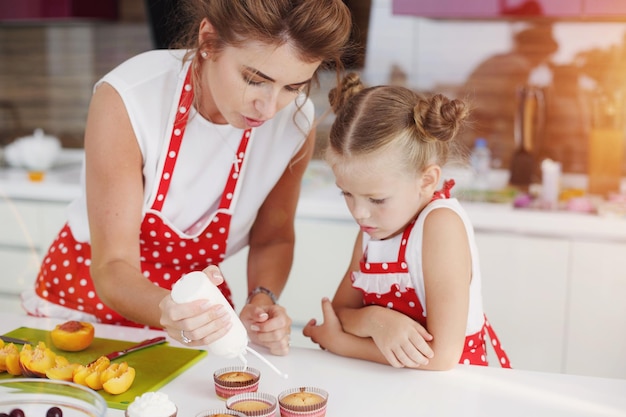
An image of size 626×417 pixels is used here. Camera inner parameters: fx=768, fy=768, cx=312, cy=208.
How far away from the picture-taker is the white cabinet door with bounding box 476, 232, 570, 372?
2.58 metres

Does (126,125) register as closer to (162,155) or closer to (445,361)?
(162,155)

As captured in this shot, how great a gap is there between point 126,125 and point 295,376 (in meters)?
0.58

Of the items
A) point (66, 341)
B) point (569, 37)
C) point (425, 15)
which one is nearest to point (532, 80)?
point (569, 37)

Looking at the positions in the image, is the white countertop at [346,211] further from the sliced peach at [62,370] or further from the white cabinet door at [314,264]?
the sliced peach at [62,370]

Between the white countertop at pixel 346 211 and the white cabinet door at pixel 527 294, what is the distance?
41 mm

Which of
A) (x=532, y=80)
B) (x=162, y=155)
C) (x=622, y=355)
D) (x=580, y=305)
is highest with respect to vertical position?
(x=532, y=80)

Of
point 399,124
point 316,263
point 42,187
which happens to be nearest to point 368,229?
point 399,124

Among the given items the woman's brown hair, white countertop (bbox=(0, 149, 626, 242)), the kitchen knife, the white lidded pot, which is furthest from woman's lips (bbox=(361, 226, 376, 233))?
the white lidded pot

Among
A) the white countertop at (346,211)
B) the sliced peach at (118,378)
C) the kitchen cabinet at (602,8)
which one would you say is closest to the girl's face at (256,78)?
the sliced peach at (118,378)

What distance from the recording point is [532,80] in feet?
10.3

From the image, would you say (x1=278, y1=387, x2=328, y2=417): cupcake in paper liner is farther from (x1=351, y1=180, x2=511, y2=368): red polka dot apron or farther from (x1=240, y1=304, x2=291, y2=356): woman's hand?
(x1=351, y1=180, x2=511, y2=368): red polka dot apron

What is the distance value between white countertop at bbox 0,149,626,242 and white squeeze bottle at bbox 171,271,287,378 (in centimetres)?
163

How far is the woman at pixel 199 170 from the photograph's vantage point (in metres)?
1.32

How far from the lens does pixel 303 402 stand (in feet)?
3.57
